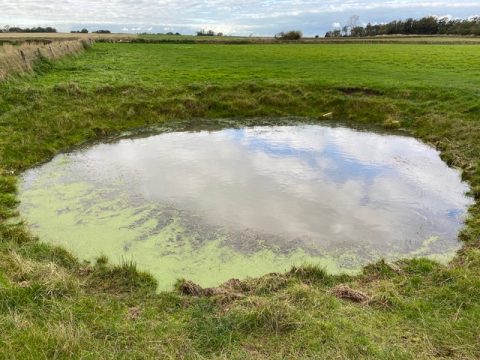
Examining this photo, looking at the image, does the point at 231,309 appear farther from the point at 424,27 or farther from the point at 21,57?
the point at 424,27

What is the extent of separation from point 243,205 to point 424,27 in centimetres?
11489

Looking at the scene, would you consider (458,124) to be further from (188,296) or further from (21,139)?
(21,139)

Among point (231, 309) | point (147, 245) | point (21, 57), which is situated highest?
point (21, 57)

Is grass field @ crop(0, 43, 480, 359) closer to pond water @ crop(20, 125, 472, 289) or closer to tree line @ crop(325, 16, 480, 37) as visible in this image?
pond water @ crop(20, 125, 472, 289)

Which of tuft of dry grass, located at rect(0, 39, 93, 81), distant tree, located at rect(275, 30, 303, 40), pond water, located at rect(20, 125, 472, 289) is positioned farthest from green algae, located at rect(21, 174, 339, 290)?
distant tree, located at rect(275, 30, 303, 40)

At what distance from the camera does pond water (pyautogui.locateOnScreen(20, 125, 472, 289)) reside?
966 cm

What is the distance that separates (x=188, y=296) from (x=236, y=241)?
2751 millimetres

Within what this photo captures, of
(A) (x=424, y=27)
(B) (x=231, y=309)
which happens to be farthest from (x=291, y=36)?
(B) (x=231, y=309)

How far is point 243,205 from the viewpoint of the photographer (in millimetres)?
12102

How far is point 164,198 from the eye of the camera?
12.5 m

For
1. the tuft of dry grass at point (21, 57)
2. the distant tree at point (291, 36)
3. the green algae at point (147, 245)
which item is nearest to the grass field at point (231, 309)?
the green algae at point (147, 245)

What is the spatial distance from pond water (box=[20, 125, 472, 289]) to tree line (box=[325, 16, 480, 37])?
91.9m

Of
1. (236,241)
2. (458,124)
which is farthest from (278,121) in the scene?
(236,241)

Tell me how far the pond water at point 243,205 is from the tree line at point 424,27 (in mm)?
91925
